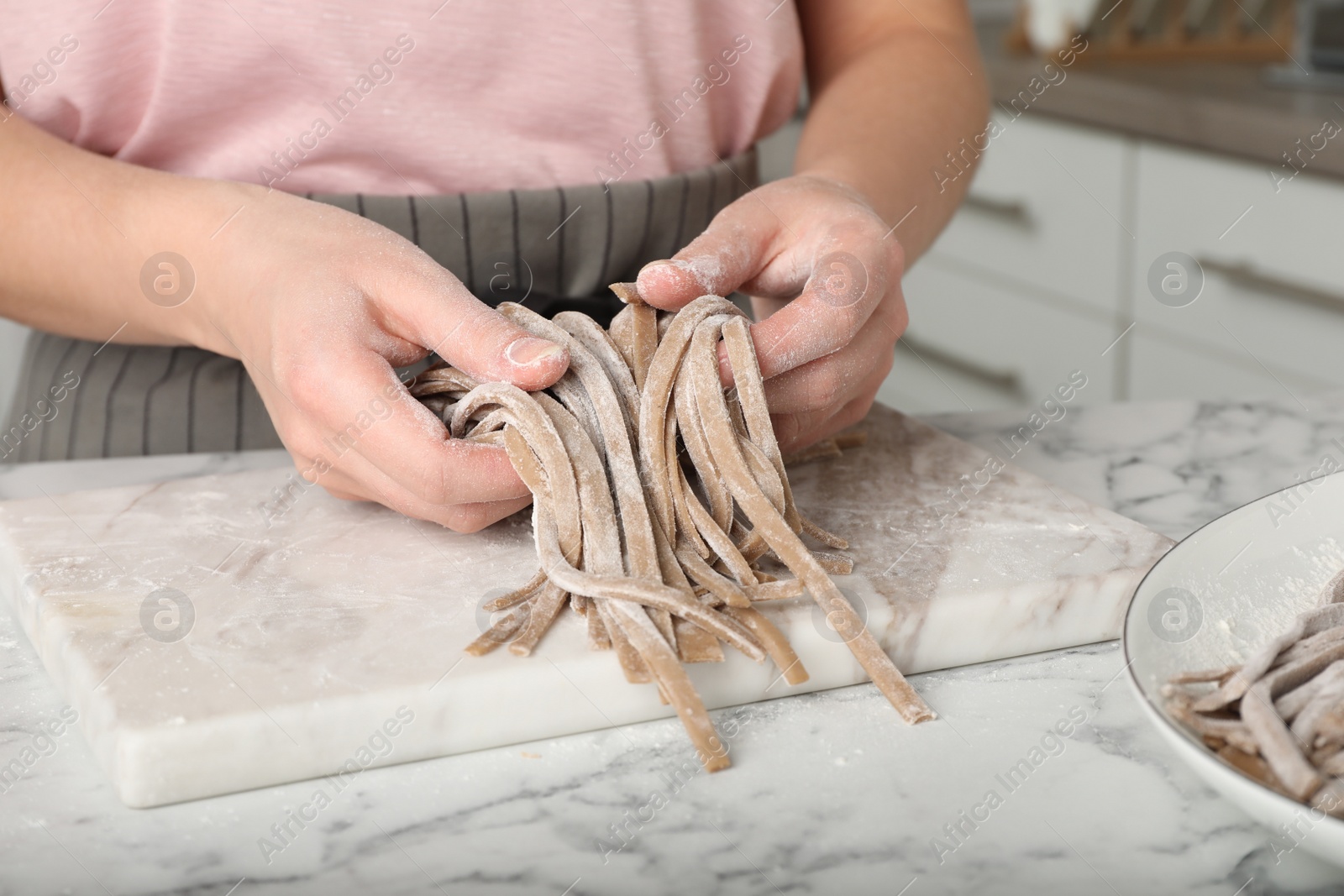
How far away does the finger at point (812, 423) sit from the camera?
0.82m

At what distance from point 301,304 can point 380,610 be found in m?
0.18

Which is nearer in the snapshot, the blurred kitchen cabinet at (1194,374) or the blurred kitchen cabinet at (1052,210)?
the blurred kitchen cabinet at (1194,374)

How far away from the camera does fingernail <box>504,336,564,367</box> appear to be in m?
0.70

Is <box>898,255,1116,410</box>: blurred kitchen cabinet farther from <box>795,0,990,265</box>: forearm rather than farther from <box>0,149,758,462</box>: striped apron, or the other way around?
<box>0,149,758,462</box>: striped apron

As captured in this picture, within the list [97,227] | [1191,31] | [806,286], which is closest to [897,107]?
[806,286]

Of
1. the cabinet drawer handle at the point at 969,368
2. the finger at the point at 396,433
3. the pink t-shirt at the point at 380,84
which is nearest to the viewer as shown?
the finger at the point at 396,433

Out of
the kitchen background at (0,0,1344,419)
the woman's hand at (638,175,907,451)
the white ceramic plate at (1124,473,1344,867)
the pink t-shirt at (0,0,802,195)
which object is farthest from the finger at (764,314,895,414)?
the kitchen background at (0,0,1344,419)

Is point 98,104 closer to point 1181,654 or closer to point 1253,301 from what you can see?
point 1181,654

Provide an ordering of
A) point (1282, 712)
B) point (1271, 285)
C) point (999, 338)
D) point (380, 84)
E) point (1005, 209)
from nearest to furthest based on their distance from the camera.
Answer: point (1282, 712) → point (380, 84) → point (1271, 285) → point (1005, 209) → point (999, 338)

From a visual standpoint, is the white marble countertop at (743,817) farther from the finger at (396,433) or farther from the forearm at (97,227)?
the forearm at (97,227)

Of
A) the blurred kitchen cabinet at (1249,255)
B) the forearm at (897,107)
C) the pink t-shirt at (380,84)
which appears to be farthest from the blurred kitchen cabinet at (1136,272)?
the pink t-shirt at (380,84)

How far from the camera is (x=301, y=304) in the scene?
724 millimetres

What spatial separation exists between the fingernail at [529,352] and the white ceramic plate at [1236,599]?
1.08ft

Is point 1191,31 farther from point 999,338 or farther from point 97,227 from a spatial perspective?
point 97,227
